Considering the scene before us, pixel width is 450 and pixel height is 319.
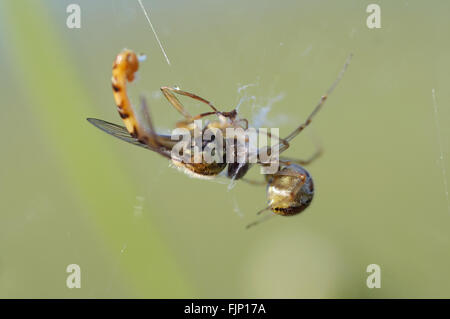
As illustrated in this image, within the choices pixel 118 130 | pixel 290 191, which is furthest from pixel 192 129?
pixel 290 191

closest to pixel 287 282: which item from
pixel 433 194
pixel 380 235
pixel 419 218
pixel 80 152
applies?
pixel 380 235

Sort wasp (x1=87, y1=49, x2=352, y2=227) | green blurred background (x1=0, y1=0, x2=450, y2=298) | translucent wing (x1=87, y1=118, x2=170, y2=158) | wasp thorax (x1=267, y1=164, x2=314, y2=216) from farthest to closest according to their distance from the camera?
green blurred background (x1=0, y1=0, x2=450, y2=298), wasp thorax (x1=267, y1=164, x2=314, y2=216), translucent wing (x1=87, y1=118, x2=170, y2=158), wasp (x1=87, y1=49, x2=352, y2=227)

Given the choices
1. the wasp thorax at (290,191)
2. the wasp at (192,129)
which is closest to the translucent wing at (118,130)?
the wasp at (192,129)

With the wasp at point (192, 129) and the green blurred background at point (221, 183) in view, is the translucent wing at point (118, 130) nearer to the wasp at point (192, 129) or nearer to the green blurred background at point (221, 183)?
the wasp at point (192, 129)

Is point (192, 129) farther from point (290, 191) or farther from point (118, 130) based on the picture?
point (290, 191)

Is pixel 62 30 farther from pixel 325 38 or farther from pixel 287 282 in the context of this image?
pixel 287 282

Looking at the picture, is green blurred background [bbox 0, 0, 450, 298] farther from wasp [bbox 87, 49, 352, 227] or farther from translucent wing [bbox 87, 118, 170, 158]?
translucent wing [bbox 87, 118, 170, 158]

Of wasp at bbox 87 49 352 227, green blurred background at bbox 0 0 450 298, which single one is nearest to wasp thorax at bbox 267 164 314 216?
wasp at bbox 87 49 352 227
